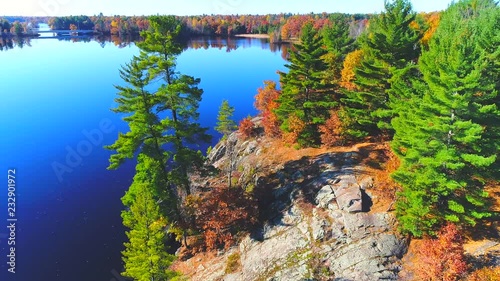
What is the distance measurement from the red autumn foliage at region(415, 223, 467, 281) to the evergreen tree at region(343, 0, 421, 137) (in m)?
12.3

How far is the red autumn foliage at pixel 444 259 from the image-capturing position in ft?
62.1

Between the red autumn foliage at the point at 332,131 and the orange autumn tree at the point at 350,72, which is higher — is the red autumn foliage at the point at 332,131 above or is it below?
below

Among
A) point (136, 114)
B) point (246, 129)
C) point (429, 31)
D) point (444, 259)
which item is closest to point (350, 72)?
point (246, 129)

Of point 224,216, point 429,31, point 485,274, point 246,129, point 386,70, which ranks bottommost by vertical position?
point 224,216

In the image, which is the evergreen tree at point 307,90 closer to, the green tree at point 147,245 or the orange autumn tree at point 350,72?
the orange autumn tree at point 350,72

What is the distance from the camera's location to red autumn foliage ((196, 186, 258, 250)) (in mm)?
28719

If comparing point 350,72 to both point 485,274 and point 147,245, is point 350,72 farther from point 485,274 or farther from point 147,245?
point 147,245

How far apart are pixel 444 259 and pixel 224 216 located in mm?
16518

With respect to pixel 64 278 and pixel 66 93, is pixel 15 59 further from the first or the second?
pixel 64 278

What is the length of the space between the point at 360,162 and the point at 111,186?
34722 millimetres

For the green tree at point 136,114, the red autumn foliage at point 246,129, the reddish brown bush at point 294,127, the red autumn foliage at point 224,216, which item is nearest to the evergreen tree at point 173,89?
the green tree at point 136,114

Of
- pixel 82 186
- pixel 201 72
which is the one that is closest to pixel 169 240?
pixel 82 186

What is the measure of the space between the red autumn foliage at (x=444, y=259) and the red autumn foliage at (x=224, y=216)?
13.8 m

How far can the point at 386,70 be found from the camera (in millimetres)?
32781
